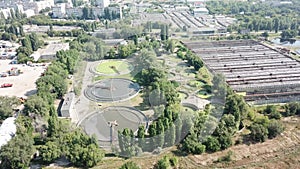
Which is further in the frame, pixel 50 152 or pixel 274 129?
pixel 274 129

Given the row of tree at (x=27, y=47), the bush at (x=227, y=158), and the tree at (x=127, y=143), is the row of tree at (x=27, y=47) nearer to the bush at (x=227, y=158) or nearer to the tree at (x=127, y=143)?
the tree at (x=127, y=143)

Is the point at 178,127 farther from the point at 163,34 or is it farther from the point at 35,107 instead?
the point at 163,34

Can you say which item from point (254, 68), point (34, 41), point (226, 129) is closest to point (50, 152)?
point (226, 129)

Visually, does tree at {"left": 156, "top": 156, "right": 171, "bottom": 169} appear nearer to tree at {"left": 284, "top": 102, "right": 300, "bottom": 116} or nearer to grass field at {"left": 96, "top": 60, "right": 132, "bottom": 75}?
tree at {"left": 284, "top": 102, "right": 300, "bottom": 116}

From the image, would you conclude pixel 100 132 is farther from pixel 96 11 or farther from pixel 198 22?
pixel 96 11

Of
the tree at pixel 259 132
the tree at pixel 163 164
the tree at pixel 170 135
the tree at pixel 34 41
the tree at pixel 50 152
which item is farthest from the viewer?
the tree at pixel 34 41

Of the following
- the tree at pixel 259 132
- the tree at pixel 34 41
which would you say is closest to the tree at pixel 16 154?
the tree at pixel 259 132

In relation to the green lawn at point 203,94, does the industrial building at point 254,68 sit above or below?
above
